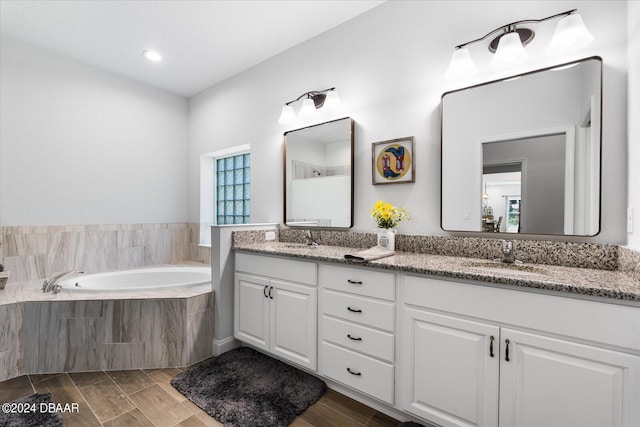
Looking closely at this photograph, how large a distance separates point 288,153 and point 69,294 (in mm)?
2080

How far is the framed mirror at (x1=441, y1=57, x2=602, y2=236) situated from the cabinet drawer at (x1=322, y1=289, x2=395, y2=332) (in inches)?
28.3

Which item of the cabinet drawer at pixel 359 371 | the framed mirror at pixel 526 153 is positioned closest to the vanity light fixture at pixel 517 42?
the framed mirror at pixel 526 153

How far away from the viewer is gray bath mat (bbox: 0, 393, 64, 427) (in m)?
1.58

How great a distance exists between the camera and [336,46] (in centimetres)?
248

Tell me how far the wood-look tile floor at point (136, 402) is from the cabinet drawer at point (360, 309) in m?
0.53

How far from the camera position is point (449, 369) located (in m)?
1.38

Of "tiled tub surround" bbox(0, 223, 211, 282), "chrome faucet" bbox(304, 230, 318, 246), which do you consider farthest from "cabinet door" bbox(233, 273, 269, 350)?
"tiled tub surround" bbox(0, 223, 211, 282)

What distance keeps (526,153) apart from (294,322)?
1.73m

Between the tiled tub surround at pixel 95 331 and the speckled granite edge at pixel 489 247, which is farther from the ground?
the speckled granite edge at pixel 489 247

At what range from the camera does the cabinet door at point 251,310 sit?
2.20 meters

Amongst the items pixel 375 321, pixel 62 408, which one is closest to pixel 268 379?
pixel 375 321

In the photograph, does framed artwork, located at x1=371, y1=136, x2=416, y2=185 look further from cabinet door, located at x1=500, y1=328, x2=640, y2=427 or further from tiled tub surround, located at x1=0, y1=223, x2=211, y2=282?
tiled tub surround, located at x1=0, y1=223, x2=211, y2=282

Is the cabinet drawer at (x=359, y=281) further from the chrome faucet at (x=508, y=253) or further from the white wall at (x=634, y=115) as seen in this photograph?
the white wall at (x=634, y=115)

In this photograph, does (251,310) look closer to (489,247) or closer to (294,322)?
(294,322)
